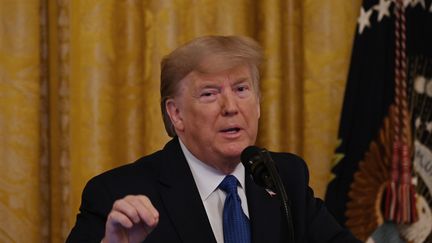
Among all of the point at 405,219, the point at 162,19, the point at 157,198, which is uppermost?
the point at 162,19

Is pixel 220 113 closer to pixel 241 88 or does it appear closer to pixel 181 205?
pixel 241 88

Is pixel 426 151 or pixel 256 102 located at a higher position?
pixel 256 102

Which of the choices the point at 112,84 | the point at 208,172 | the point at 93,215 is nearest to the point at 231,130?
the point at 208,172

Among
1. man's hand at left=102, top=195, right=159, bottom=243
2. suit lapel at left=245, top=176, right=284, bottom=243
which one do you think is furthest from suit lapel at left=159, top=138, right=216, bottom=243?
man's hand at left=102, top=195, right=159, bottom=243

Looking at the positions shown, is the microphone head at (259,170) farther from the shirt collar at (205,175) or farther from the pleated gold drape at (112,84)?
the pleated gold drape at (112,84)

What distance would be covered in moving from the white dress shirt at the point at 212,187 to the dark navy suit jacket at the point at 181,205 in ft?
0.08

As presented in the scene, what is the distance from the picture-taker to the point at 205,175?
2457 millimetres

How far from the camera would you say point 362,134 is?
3.18m

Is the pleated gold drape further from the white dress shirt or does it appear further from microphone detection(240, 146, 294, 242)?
microphone detection(240, 146, 294, 242)

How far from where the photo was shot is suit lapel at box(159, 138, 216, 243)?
231 cm

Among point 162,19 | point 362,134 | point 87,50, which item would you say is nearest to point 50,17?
point 87,50

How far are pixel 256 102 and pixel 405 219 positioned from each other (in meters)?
0.94

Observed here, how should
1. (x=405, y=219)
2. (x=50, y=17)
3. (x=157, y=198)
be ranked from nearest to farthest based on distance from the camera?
(x=157, y=198), (x=405, y=219), (x=50, y=17)

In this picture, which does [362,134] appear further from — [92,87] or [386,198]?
[92,87]
